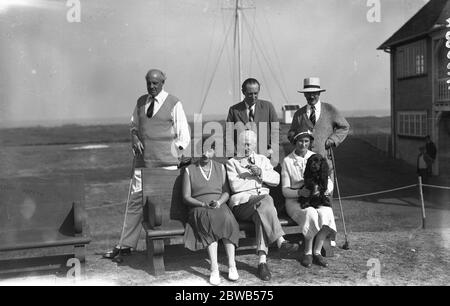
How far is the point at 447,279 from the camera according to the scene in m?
4.55

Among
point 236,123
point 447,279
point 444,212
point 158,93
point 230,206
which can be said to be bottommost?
point 444,212

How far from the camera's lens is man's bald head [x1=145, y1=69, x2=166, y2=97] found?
16.1ft

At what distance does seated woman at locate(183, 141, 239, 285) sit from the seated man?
0.13 metres

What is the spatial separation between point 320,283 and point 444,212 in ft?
35.4

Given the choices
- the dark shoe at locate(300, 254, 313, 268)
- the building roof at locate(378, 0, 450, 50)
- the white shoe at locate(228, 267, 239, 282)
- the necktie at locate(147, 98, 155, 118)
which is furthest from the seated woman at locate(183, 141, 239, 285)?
the building roof at locate(378, 0, 450, 50)

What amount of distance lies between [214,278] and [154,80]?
202 centimetres

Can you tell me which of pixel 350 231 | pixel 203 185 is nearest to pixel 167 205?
pixel 203 185

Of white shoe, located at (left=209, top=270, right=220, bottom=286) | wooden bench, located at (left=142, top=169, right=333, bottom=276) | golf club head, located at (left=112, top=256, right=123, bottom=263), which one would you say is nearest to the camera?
white shoe, located at (left=209, top=270, right=220, bottom=286)

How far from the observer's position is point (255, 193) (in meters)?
4.95

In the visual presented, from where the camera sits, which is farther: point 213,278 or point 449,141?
point 449,141

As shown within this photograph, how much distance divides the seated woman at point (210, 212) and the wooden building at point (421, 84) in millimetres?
16343

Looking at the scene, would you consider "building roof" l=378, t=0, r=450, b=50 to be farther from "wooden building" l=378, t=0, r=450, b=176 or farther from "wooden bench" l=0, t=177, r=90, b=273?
"wooden bench" l=0, t=177, r=90, b=273
